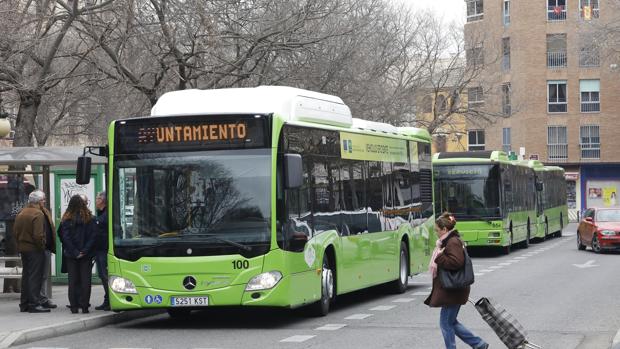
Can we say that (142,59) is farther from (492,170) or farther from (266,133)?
(266,133)

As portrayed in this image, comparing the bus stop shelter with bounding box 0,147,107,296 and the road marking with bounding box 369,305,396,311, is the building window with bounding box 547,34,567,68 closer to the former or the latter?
the bus stop shelter with bounding box 0,147,107,296

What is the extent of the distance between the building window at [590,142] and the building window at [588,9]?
26.6 feet

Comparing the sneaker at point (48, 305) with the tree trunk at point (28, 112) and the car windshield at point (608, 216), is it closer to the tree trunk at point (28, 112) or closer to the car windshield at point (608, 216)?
the tree trunk at point (28, 112)

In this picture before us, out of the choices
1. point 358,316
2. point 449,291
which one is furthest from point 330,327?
point 449,291

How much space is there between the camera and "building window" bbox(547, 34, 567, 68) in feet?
260

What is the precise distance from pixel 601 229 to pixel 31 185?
20894 millimetres

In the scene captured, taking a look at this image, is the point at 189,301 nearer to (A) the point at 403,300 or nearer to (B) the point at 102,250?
(B) the point at 102,250

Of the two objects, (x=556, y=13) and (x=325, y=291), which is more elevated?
(x=556, y=13)

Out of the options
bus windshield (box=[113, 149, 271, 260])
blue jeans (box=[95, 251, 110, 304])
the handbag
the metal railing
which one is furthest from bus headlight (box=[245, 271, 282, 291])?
the metal railing

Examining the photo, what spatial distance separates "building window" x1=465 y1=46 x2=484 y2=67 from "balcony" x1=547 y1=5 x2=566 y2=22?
22.3m

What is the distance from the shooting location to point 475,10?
3241 inches

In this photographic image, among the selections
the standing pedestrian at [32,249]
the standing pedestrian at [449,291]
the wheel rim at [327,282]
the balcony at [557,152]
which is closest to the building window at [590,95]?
the balcony at [557,152]

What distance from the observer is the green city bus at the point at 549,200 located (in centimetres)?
4322

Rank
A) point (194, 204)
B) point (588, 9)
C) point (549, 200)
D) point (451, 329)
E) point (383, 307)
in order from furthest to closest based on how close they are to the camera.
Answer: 1. point (588, 9)
2. point (549, 200)
3. point (383, 307)
4. point (194, 204)
5. point (451, 329)
